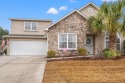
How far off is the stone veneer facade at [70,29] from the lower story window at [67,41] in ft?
1.11

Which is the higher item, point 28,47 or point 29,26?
point 29,26

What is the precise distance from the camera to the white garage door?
2908cm

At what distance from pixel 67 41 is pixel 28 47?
7229 millimetres

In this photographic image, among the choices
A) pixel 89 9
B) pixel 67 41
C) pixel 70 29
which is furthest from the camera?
pixel 89 9

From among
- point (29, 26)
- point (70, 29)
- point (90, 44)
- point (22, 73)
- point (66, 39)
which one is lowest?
point (22, 73)

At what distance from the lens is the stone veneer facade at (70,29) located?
24312 millimetres

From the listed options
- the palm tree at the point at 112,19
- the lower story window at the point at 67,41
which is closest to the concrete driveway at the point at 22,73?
the lower story window at the point at 67,41

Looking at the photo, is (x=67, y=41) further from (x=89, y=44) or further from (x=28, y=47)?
(x=28, y=47)

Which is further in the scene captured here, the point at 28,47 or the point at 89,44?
the point at 28,47

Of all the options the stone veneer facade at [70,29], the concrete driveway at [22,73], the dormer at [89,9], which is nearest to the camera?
the concrete driveway at [22,73]

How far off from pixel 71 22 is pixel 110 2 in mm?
5066

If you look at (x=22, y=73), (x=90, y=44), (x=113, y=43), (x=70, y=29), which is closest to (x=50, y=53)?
(x=70, y=29)

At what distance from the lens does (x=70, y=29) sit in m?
24.6

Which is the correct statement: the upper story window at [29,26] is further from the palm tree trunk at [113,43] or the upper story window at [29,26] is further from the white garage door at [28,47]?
the palm tree trunk at [113,43]
